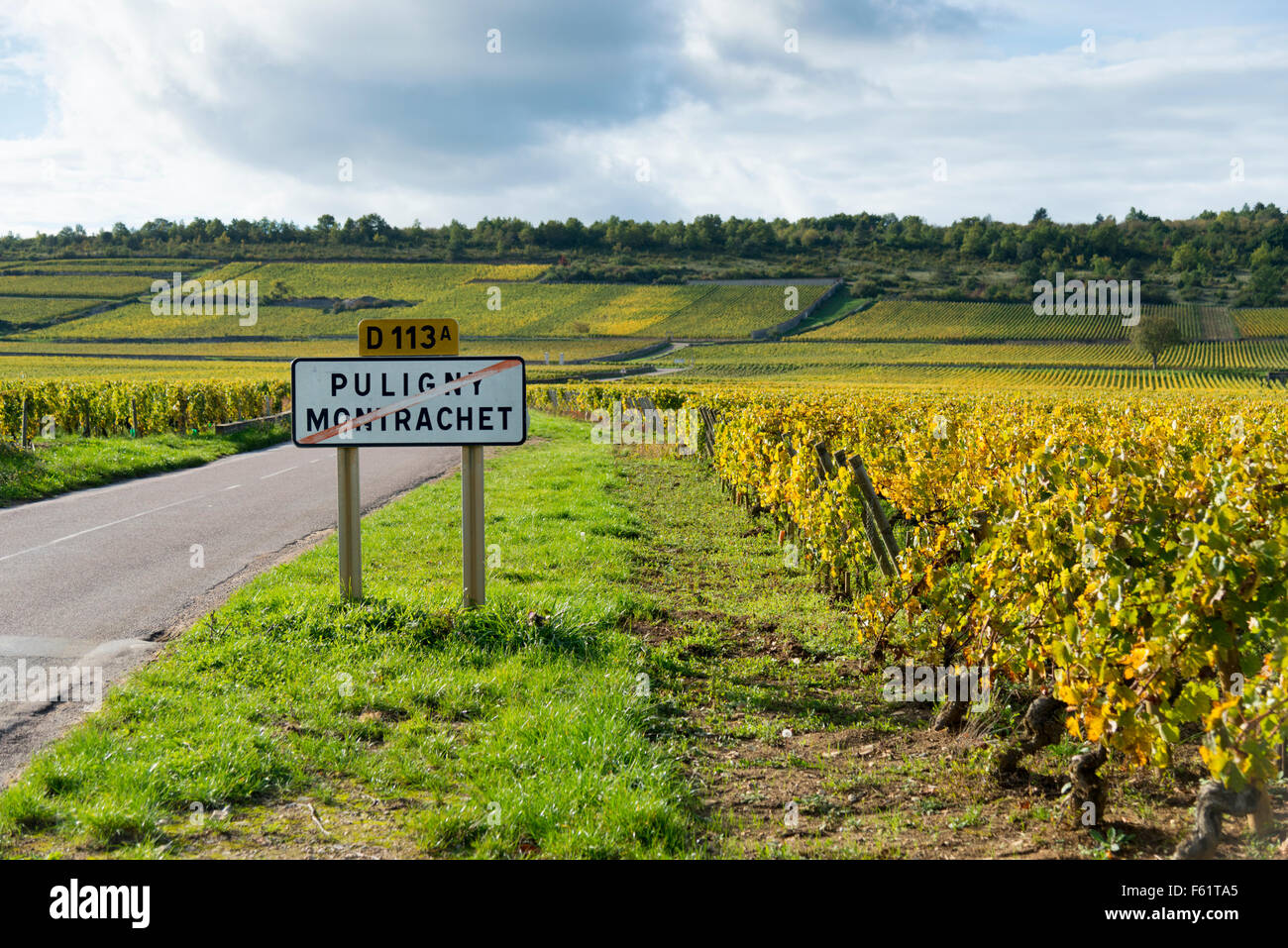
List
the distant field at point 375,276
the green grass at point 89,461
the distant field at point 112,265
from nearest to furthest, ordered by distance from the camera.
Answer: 1. the green grass at point 89,461
2. the distant field at point 375,276
3. the distant field at point 112,265

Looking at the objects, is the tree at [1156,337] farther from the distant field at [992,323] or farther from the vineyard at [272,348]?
the vineyard at [272,348]

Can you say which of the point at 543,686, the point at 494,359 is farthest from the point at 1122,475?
the point at 494,359

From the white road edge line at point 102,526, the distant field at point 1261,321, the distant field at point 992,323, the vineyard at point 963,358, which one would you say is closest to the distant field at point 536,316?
the distant field at point 992,323

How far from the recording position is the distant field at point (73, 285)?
12644 cm

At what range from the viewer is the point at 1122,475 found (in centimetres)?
464

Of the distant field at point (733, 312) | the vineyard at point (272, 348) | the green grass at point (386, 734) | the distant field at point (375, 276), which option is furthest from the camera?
the distant field at point (375, 276)

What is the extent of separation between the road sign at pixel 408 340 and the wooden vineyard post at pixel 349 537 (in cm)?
87

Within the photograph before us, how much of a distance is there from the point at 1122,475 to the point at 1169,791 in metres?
1.54

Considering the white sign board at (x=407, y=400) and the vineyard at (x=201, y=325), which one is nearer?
Answer: the white sign board at (x=407, y=400)

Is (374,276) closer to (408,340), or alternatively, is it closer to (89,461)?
(89,461)

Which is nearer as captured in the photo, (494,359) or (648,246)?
(494,359)

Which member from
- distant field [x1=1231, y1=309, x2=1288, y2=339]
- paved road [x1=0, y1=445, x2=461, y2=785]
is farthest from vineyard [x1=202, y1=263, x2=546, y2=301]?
paved road [x1=0, y1=445, x2=461, y2=785]
